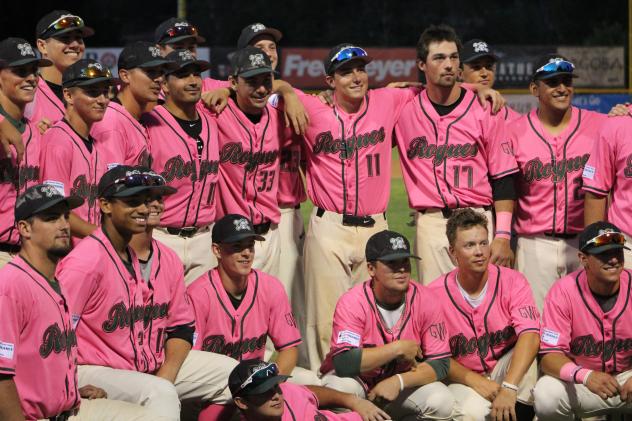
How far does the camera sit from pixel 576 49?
26.1 m

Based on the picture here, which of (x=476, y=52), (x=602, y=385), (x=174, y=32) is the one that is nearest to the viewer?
(x=602, y=385)

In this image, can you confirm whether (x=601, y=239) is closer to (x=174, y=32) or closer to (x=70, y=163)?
(x=70, y=163)

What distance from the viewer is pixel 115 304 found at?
606 centimetres

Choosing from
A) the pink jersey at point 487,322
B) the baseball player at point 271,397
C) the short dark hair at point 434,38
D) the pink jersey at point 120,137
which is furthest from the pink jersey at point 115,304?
the short dark hair at point 434,38

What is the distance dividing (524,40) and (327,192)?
30473 mm

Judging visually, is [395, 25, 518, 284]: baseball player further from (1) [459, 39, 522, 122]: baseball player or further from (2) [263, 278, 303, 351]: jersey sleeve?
(2) [263, 278, 303, 351]: jersey sleeve

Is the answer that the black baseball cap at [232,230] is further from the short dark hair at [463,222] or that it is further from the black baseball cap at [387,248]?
the short dark hair at [463,222]

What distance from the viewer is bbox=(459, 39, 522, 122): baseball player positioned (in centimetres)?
829

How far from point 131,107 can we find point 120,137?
394 millimetres

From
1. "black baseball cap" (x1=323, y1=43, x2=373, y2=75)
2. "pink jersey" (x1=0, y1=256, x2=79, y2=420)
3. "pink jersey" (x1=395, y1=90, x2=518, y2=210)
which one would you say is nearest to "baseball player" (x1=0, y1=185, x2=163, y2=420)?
"pink jersey" (x1=0, y1=256, x2=79, y2=420)

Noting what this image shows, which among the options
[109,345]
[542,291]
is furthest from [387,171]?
[109,345]

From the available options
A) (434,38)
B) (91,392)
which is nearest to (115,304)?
(91,392)

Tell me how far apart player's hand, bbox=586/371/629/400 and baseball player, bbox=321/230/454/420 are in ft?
2.60

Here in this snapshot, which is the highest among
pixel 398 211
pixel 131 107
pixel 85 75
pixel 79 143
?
pixel 85 75
